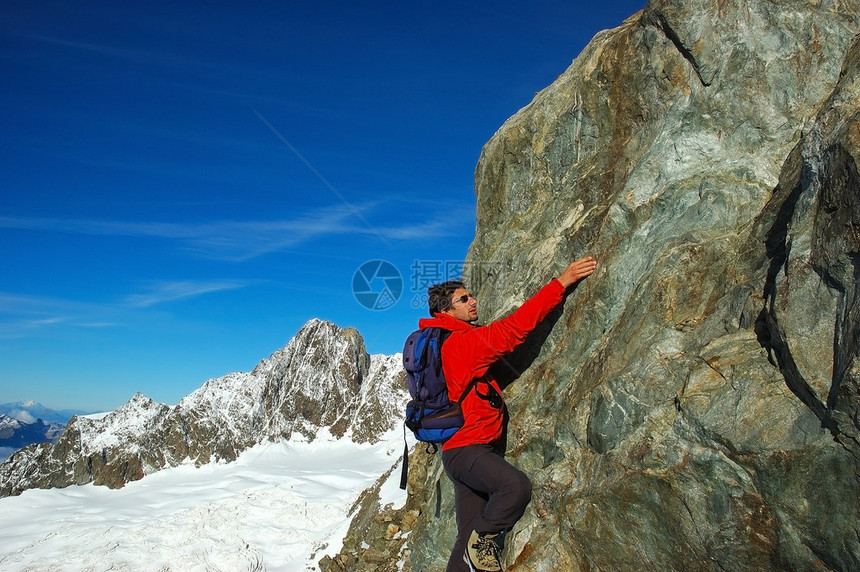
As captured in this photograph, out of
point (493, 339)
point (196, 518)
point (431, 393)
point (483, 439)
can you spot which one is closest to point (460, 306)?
point (493, 339)

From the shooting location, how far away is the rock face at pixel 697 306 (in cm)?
644

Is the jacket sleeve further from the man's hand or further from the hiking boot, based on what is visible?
the hiking boot

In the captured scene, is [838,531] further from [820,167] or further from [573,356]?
[573,356]

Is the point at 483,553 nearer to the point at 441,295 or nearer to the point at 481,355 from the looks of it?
the point at 481,355

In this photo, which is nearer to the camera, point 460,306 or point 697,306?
point 697,306

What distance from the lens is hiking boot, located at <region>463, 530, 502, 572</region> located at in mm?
9102

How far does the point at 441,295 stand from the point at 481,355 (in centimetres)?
164

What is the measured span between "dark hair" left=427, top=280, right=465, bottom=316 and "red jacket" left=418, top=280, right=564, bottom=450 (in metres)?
0.61

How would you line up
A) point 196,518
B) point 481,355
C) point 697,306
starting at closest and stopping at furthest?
point 697,306 < point 481,355 < point 196,518

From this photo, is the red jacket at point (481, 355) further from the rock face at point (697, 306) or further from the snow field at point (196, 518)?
the snow field at point (196, 518)

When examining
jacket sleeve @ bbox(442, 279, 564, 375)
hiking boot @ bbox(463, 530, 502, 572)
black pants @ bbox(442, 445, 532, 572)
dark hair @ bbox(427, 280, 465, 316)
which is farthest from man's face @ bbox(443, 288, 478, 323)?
hiking boot @ bbox(463, 530, 502, 572)

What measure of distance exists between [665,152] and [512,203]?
540 cm

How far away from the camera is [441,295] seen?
1066cm

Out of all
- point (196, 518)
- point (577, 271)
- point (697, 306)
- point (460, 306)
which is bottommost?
point (196, 518)
